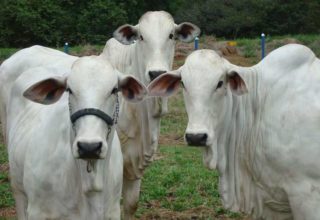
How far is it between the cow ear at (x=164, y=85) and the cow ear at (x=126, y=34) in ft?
5.31

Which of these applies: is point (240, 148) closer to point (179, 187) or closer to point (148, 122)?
point (148, 122)

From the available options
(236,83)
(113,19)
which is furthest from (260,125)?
(113,19)

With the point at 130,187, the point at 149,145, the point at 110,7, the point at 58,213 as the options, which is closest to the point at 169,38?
the point at 149,145

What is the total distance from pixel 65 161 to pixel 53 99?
0.41 metres

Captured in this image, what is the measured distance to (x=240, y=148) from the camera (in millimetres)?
5145

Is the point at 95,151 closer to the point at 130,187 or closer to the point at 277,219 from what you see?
the point at 277,219

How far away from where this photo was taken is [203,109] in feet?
15.5

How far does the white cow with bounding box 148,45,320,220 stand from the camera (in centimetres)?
473

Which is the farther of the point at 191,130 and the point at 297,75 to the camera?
the point at 297,75

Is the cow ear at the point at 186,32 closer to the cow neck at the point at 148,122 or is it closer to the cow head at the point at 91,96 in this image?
the cow neck at the point at 148,122

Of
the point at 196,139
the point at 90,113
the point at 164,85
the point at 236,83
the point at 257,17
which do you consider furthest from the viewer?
the point at 257,17

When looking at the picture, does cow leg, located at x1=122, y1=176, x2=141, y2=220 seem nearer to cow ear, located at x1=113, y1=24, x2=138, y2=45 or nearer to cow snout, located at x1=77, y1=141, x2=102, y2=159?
cow ear, located at x1=113, y1=24, x2=138, y2=45

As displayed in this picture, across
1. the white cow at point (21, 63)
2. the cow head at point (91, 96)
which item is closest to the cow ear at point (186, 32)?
the white cow at point (21, 63)

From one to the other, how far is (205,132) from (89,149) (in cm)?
87
